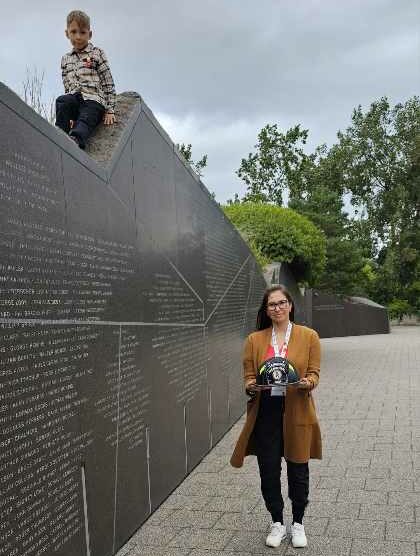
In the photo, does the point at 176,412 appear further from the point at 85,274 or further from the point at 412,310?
the point at 412,310

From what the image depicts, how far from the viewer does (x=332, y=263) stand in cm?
2272

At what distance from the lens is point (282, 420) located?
420cm

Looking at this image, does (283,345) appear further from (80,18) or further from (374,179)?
(374,179)

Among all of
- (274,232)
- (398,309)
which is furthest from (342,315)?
(274,232)

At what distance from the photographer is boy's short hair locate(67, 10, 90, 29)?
479cm

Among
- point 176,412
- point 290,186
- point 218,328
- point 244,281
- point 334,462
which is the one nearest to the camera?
point 176,412

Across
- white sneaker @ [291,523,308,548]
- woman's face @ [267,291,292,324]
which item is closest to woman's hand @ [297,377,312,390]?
woman's face @ [267,291,292,324]

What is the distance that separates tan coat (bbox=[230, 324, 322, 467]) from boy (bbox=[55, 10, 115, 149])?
204 centimetres

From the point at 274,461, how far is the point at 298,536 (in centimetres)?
49

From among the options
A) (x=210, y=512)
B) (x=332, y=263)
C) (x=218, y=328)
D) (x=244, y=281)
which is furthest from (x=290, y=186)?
(x=210, y=512)

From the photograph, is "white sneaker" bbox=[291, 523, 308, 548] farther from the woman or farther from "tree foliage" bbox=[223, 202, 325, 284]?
"tree foliage" bbox=[223, 202, 325, 284]

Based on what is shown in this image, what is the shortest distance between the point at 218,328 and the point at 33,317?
465 cm

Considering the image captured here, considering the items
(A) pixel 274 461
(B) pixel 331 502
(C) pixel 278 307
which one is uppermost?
(C) pixel 278 307

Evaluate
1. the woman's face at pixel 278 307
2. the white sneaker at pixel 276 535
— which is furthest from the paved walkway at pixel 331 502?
the woman's face at pixel 278 307
